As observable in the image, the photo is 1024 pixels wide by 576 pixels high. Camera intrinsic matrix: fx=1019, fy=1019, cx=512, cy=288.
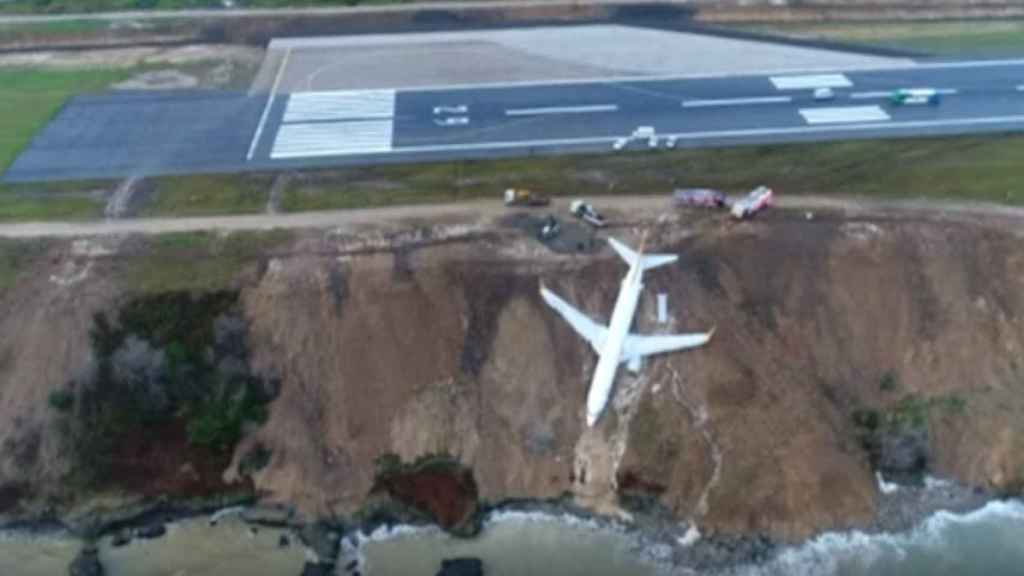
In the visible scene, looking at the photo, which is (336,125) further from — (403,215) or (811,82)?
(811,82)

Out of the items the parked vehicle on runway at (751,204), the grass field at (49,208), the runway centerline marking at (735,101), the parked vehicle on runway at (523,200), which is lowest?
the grass field at (49,208)

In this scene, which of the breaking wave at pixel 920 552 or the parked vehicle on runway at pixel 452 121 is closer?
the breaking wave at pixel 920 552

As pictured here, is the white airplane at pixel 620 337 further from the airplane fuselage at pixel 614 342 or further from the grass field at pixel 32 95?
the grass field at pixel 32 95

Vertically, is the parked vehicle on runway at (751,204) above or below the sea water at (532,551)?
above

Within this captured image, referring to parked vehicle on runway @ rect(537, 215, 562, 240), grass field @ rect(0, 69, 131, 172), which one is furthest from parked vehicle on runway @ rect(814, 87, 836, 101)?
grass field @ rect(0, 69, 131, 172)

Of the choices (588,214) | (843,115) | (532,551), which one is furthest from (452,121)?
(532,551)

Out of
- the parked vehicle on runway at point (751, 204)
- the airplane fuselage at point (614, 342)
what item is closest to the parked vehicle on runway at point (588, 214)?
the airplane fuselage at point (614, 342)

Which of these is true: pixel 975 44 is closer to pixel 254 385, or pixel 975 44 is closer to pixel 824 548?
pixel 824 548
